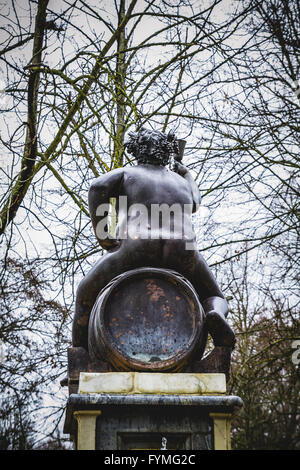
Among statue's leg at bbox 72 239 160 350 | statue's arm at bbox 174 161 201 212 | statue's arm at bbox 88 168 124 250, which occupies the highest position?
statue's arm at bbox 174 161 201 212

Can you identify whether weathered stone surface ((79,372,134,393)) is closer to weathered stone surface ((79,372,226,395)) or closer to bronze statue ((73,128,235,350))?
weathered stone surface ((79,372,226,395))

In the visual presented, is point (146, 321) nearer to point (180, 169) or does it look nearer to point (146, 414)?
point (146, 414)

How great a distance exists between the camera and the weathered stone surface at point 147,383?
364 cm

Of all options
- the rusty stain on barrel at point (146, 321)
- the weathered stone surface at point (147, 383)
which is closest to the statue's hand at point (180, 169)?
the rusty stain on barrel at point (146, 321)

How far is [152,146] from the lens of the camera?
4605 mm

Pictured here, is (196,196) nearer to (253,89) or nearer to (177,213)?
(177,213)

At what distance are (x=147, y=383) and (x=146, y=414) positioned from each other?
0.18m

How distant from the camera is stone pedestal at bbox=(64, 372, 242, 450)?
351cm

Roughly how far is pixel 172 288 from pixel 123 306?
0.33 metres

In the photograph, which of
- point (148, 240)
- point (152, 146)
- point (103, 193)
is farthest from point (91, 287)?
point (152, 146)

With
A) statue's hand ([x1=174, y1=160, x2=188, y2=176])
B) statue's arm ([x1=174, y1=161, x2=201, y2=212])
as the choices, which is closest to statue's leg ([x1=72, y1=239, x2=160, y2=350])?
statue's arm ([x1=174, y1=161, x2=201, y2=212])

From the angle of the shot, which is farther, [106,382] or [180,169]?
[180,169]

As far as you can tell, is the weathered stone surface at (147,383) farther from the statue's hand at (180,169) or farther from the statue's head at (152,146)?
the statue's hand at (180,169)

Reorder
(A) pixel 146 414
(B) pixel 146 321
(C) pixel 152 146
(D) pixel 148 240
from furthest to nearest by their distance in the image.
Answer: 1. (C) pixel 152 146
2. (D) pixel 148 240
3. (B) pixel 146 321
4. (A) pixel 146 414
